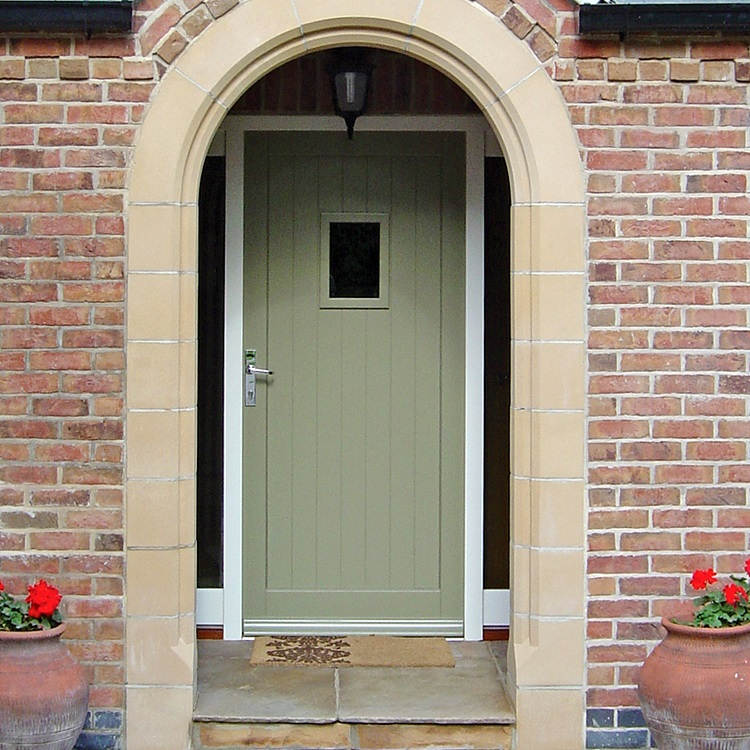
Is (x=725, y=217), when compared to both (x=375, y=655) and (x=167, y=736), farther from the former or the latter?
(x=167, y=736)

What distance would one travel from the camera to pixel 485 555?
580 cm

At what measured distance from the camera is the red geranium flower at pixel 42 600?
14.2 feet

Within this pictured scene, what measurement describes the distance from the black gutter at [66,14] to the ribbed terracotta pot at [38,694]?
2.23 metres

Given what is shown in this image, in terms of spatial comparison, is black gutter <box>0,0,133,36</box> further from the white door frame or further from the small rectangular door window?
the small rectangular door window

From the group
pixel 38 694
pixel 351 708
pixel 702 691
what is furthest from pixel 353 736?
pixel 702 691

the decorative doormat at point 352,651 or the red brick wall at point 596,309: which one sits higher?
the red brick wall at point 596,309

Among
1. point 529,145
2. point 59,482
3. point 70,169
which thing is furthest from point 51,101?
point 529,145

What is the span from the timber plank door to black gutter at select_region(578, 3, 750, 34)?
4.27 feet

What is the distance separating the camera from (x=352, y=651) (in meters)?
5.51

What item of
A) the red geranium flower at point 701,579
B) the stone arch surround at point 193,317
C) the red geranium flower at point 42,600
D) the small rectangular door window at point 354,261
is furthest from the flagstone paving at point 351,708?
the small rectangular door window at point 354,261

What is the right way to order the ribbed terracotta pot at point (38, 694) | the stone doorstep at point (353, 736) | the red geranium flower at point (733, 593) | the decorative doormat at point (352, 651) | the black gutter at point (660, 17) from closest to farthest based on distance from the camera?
the ribbed terracotta pot at point (38, 694) → the red geranium flower at point (733, 593) → the black gutter at point (660, 17) → the stone doorstep at point (353, 736) → the decorative doormat at point (352, 651)

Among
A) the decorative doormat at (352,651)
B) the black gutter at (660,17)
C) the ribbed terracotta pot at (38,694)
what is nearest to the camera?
the ribbed terracotta pot at (38,694)

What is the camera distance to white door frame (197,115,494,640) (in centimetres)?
571

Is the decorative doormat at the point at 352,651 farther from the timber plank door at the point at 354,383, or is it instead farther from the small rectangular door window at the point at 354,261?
the small rectangular door window at the point at 354,261
